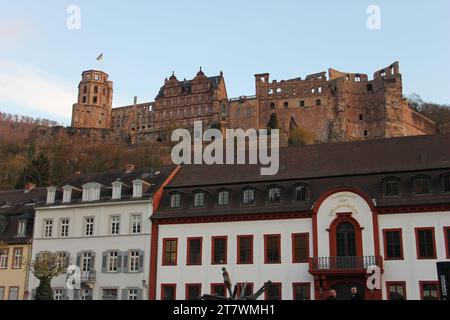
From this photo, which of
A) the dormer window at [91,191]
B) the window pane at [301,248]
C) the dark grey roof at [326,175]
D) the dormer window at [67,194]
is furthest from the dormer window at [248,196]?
the dormer window at [67,194]

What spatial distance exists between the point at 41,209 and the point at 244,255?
57.9 ft

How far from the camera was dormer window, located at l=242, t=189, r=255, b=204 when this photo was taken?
3838 centimetres

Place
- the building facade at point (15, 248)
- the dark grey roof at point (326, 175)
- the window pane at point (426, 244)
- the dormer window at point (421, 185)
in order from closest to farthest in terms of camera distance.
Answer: the window pane at point (426, 244), the dormer window at point (421, 185), the dark grey roof at point (326, 175), the building facade at point (15, 248)

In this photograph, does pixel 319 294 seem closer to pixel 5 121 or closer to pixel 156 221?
pixel 156 221

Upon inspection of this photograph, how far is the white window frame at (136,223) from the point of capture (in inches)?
1593

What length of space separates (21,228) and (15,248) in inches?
66.2

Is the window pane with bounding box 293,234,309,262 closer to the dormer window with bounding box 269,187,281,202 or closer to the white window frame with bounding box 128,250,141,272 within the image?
the dormer window with bounding box 269,187,281,202

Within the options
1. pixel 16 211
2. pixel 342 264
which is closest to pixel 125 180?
pixel 16 211

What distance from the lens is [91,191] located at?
4353 cm

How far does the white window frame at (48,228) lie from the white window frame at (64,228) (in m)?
0.94

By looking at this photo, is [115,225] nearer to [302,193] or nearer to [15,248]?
[15,248]

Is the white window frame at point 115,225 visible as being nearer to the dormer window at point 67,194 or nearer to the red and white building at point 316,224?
the red and white building at point 316,224

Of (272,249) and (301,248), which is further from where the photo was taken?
(272,249)

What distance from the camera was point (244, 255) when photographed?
37344mm
